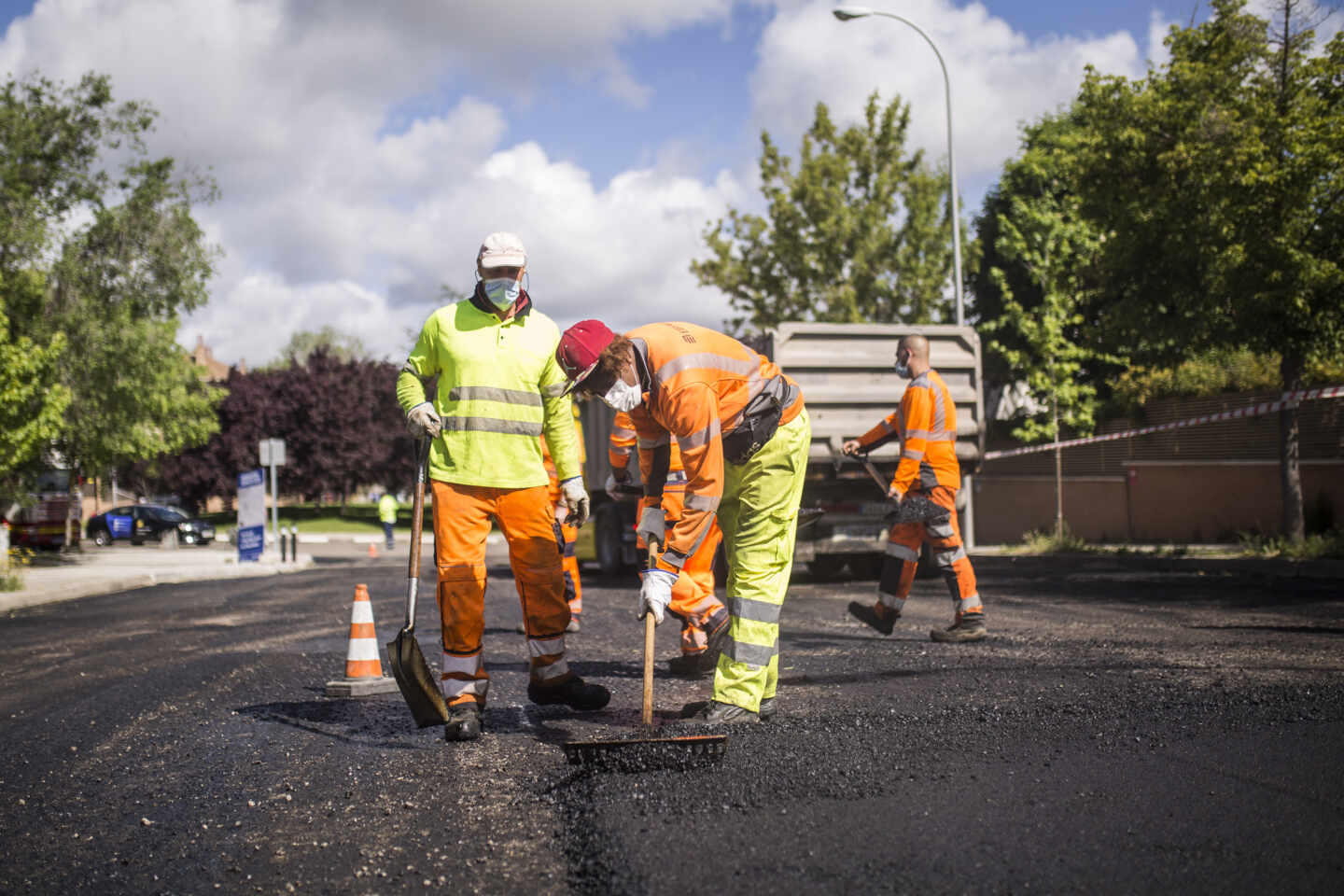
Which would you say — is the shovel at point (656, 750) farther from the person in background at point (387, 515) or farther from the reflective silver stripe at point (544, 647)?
the person in background at point (387, 515)

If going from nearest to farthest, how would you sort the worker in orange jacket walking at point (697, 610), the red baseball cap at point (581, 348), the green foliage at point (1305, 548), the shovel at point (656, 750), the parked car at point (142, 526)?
the shovel at point (656, 750) → the red baseball cap at point (581, 348) → the worker in orange jacket walking at point (697, 610) → the green foliage at point (1305, 548) → the parked car at point (142, 526)

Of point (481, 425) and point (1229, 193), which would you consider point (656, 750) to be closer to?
point (481, 425)

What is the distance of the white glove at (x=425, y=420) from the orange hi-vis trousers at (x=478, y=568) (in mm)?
211

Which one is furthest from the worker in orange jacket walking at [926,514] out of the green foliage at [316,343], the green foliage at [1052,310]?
the green foliage at [316,343]

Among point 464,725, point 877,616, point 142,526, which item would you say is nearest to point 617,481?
point 877,616

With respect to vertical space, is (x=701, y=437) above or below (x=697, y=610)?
above

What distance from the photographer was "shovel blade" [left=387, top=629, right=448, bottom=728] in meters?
4.40

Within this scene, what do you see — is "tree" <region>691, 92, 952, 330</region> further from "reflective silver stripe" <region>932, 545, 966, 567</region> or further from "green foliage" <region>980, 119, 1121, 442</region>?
"reflective silver stripe" <region>932, 545, 966, 567</region>

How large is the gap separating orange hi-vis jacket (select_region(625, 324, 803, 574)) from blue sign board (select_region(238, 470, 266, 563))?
16582 mm

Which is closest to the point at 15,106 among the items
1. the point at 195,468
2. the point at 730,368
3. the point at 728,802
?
the point at 730,368

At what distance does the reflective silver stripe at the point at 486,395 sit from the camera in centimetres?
458

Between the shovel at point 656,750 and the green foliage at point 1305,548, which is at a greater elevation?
the green foliage at point 1305,548

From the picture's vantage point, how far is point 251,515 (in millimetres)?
19641

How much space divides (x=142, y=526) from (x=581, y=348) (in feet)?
118
